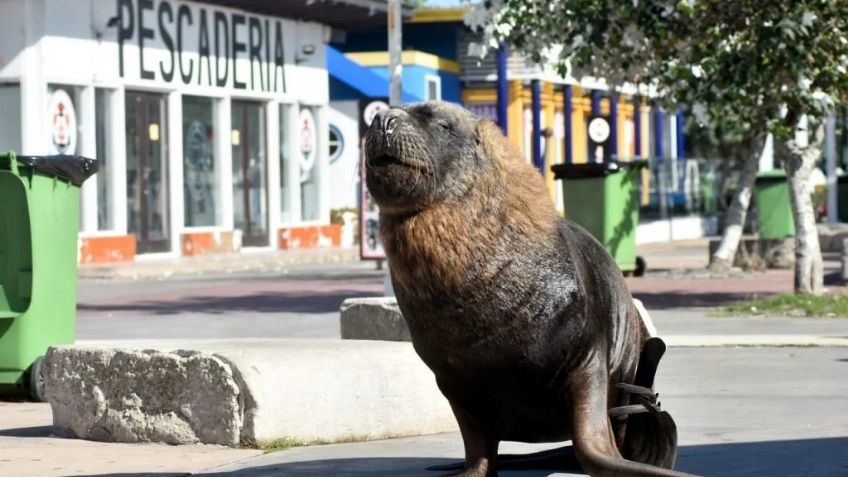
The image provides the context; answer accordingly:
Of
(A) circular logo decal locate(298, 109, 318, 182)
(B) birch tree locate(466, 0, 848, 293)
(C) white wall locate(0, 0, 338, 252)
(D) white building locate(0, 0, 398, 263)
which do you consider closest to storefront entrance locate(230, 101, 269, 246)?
(D) white building locate(0, 0, 398, 263)

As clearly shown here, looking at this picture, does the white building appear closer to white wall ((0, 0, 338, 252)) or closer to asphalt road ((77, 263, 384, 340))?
white wall ((0, 0, 338, 252))

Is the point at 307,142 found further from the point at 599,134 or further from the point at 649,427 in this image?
the point at 649,427

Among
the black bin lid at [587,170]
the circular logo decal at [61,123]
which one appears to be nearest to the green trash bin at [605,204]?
the black bin lid at [587,170]

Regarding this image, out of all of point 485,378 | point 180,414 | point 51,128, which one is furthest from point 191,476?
point 51,128

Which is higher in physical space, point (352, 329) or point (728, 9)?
point (728, 9)

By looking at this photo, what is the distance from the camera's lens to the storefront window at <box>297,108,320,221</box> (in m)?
37.9

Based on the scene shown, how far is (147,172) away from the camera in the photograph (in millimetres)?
32125

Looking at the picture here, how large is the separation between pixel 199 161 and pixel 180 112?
1478mm

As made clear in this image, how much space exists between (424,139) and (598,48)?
42.4ft

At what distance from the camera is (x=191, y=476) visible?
776cm

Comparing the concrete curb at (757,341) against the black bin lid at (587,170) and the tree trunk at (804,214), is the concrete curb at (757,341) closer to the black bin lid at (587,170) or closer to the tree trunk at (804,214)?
the tree trunk at (804,214)

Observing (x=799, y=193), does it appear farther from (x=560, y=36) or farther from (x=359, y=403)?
(x=359, y=403)

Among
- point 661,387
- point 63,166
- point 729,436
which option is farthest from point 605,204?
point 729,436

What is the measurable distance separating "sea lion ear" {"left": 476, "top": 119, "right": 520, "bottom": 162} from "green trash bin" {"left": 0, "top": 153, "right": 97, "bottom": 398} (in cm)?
554
